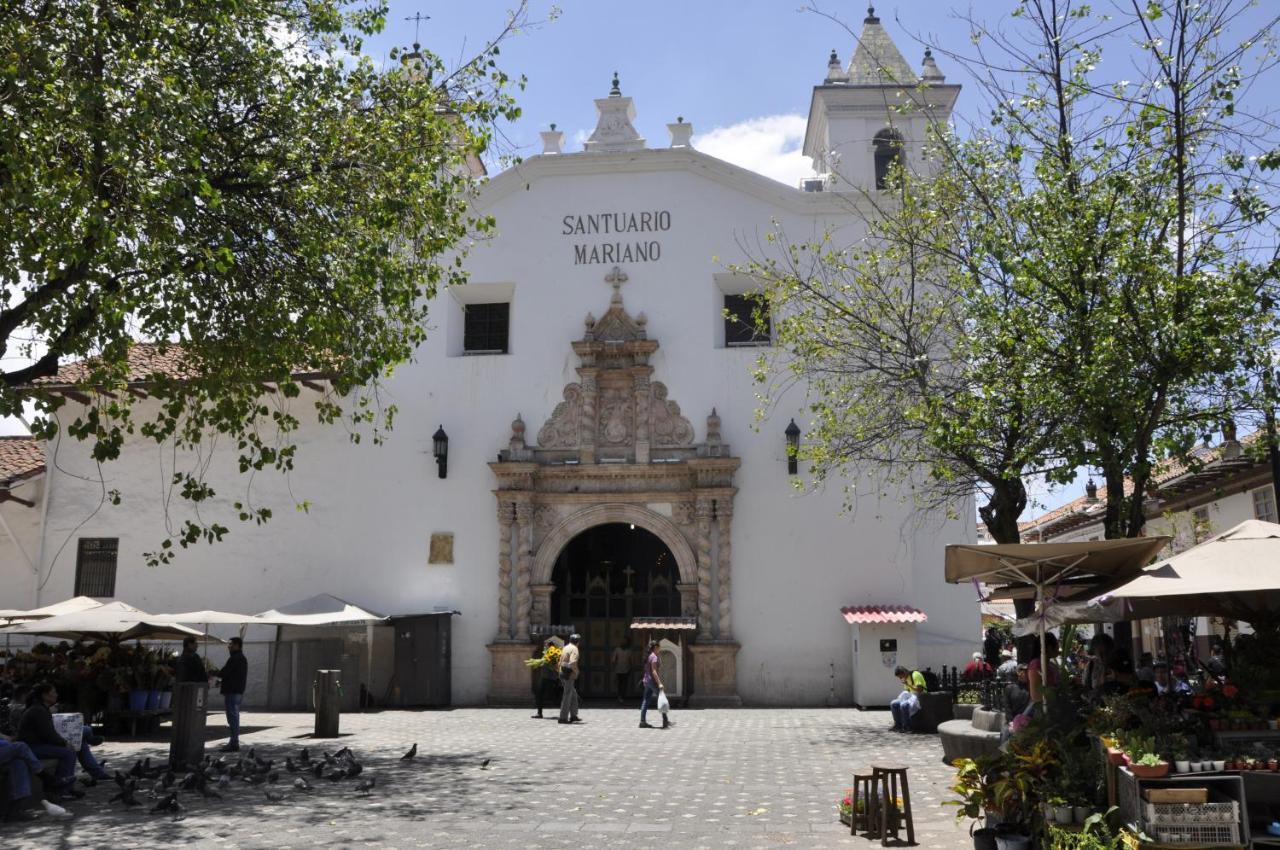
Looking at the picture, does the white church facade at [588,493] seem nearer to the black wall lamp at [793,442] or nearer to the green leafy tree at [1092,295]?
the black wall lamp at [793,442]

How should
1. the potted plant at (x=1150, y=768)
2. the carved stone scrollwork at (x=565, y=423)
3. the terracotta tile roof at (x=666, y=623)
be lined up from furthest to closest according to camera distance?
the carved stone scrollwork at (x=565, y=423), the terracotta tile roof at (x=666, y=623), the potted plant at (x=1150, y=768)

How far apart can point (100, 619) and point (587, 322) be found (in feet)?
36.2

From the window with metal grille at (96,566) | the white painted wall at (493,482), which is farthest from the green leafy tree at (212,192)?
the window with metal grille at (96,566)

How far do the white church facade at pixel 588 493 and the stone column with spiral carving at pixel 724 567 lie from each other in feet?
0.15

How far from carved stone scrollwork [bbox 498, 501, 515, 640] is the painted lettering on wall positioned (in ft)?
18.9

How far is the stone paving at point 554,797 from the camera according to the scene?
28.9 ft

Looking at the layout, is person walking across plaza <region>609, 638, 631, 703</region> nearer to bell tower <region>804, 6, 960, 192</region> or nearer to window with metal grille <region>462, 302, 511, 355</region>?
window with metal grille <region>462, 302, 511, 355</region>

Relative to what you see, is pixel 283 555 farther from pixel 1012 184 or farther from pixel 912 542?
pixel 1012 184

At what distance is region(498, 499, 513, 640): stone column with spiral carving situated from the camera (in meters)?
22.9

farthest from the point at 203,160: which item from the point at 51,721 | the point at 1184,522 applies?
the point at 1184,522

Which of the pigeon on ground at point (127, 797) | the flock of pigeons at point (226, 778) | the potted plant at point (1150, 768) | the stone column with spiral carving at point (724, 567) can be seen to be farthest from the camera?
the stone column with spiral carving at point (724, 567)

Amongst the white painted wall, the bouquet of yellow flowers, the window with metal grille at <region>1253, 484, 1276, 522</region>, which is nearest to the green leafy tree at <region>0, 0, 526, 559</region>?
the bouquet of yellow flowers

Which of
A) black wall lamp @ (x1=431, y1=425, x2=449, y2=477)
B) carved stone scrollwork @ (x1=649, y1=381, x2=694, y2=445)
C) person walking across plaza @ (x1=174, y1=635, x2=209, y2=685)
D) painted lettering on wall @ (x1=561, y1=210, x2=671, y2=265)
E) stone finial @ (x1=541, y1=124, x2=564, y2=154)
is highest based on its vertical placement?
stone finial @ (x1=541, y1=124, x2=564, y2=154)

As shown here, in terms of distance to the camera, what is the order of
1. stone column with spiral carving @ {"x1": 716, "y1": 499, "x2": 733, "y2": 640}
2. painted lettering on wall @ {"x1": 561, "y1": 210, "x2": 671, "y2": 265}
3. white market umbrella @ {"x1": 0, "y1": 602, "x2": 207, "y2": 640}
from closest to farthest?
white market umbrella @ {"x1": 0, "y1": 602, "x2": 207, "y2": 640} < stone column with spiral carving @ {"x1": 716, "y1": 499, "x2": 733, "y2": 640} < painted lettering on wall @ {"x1": 561, "y1": 210, "x2": 671, "y2": 265}
